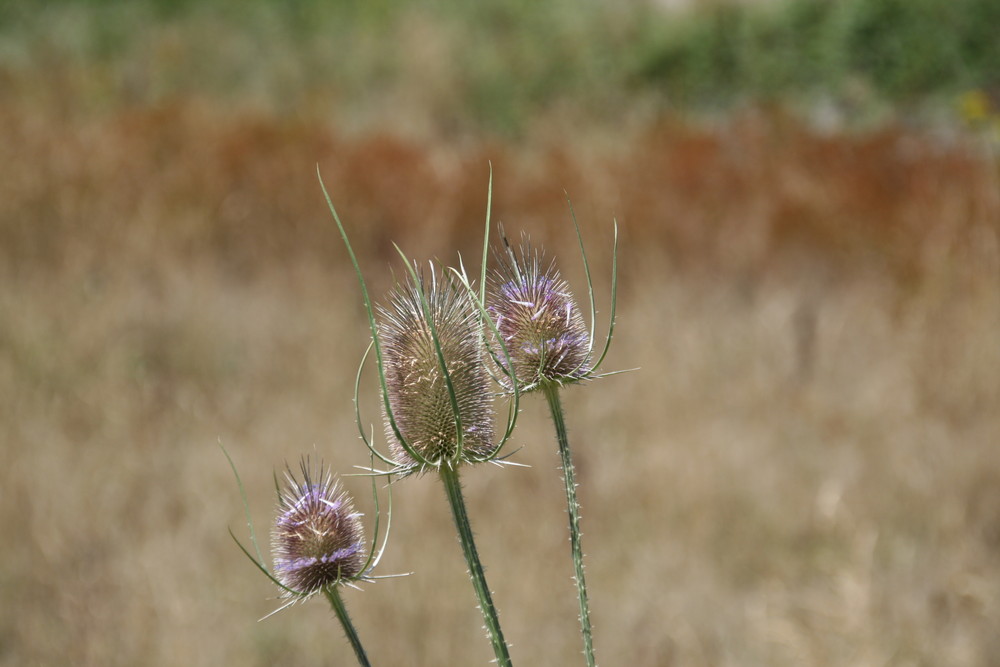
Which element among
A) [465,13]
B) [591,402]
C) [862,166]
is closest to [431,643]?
[591,402]

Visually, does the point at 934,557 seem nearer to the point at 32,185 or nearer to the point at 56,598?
the point at 56,598

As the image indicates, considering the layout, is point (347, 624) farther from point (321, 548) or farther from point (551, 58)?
point (551, 58)

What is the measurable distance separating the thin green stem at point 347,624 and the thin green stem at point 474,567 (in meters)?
0.09

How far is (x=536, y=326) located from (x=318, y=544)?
0.26m

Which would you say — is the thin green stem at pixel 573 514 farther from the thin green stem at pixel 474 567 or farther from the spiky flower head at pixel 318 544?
the spiky flower head at pixel 318 544

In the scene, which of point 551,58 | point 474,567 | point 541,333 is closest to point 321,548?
point 474,567

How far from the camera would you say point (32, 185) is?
5.62 metres

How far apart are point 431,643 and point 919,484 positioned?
2158 millimetres

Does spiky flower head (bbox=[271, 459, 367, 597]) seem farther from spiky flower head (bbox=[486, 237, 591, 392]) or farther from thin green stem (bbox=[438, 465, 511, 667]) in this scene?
spiky flower head (bbox=[486, 237, 591, 392])

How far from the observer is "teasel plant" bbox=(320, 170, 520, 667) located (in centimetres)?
76

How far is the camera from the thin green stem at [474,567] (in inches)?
27.4

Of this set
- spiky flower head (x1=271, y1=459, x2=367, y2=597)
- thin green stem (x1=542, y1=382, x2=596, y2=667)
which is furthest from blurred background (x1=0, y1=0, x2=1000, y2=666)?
thin green stem (x1=542, y1=382, x2=596, y2=667)

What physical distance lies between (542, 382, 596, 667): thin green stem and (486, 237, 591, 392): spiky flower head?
21 millimetres

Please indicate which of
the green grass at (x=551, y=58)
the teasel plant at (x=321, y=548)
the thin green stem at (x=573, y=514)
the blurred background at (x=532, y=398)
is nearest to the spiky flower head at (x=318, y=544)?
the teasel plant at (x=321, y=548)
